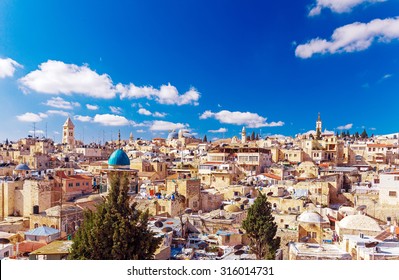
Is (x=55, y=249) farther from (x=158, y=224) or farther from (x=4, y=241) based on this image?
(x=158, y=224)

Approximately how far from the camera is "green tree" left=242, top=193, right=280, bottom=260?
6422 millimetres

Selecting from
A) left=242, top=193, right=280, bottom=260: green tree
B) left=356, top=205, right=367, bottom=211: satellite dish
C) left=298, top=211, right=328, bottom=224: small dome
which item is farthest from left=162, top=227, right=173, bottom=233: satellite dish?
left=356, top=205, right=367, bottom=211: satellite dish

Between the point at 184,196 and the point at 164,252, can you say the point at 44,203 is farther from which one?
the point at 164,252

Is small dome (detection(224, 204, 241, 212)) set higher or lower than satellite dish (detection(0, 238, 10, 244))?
higher

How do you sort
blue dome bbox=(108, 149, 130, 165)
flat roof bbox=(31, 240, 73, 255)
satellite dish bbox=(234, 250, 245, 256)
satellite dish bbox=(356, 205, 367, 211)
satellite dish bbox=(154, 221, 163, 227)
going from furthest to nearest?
blue dome bbox=(108, 149, 130, 165), satellite dish bbox=(356, 205, 367, 211), satellite dish bbox=(154, 221, 163, 227), satellite dish bbox=(234, 250, 245, 256), flat roof bbox=(31, 240, 73, 255)

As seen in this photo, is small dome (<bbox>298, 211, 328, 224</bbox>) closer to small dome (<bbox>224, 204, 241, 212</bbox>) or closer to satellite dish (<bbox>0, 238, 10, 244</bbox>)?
small dome (<bbox>224, 204, 241, 212</bbox>)

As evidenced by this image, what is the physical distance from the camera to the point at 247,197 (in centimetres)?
1167

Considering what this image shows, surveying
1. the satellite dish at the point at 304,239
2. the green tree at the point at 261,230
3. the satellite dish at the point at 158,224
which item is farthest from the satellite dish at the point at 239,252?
the satellite dish at the point at 158,224

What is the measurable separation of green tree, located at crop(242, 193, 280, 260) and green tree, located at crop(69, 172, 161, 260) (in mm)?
2418

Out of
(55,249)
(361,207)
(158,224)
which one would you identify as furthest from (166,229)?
(361,207)

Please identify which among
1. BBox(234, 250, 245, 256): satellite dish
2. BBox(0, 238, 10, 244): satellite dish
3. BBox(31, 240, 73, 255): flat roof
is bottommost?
BBox(234, 250, 245, 256): satellite dish

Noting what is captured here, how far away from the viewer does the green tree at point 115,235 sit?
4.48 metres
